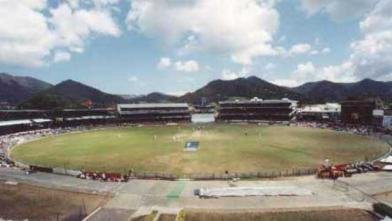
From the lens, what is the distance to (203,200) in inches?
1925

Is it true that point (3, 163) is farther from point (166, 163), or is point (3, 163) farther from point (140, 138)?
point (140, 138)

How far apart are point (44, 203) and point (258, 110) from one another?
137169mm

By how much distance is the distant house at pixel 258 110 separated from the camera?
564 ft

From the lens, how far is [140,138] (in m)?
119

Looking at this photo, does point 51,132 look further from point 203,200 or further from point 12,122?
point 203,200

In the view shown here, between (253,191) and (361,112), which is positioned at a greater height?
(361,112)

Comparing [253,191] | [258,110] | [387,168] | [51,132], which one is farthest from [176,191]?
[258,110]

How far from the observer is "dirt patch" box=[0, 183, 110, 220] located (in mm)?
45438

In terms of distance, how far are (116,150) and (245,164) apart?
3480 cm

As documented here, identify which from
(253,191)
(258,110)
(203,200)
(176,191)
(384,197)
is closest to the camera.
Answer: (203,200)

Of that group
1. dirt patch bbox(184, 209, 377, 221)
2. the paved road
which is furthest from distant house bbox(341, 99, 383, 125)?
dirt patch bbox(184, 209, 377, 221)

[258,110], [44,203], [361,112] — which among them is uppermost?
[361,112]

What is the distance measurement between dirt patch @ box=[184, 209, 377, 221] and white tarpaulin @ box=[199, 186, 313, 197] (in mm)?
5916

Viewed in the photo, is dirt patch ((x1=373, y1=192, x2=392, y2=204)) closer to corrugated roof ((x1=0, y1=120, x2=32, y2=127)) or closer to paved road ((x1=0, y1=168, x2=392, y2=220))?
paved road ((x1=0, y1=168, x2=392, y2=220))
